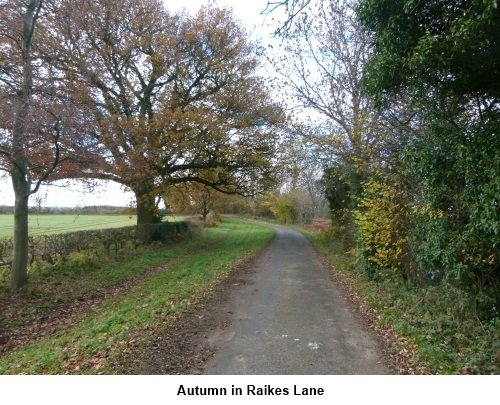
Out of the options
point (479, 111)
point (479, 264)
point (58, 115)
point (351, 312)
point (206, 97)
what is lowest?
point (351, 312)

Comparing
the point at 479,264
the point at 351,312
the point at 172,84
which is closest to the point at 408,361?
the point at 479,264

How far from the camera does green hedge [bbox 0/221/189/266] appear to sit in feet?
39.3

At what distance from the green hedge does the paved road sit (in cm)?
735

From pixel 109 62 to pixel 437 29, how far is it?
49.1 ft

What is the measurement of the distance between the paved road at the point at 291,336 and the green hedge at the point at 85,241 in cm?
735

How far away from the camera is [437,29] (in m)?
5.56

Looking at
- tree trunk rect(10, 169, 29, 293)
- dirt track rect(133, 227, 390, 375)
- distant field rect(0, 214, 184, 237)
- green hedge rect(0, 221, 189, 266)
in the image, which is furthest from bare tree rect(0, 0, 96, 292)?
dirt track rect(133, 227, 390, 375)

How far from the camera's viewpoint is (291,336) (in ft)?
20.0

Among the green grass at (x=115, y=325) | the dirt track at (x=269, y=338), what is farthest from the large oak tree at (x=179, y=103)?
the dirt track at (x=269, y=338)

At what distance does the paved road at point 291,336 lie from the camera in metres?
4.98

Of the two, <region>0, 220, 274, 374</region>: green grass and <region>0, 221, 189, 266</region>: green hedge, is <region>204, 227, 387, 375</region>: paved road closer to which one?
<region>0, 220, 274, 374</region>: green grass

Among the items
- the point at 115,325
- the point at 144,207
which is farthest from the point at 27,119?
the point at 144,207

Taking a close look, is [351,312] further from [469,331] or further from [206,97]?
[206,97]

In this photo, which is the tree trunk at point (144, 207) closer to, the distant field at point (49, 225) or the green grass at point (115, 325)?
the distant field at point (49, 225)
